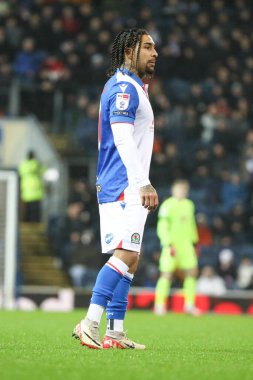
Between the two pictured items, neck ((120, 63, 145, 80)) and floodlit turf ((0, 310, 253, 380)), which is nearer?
floodlit turf ((0, 310, 253, 380))

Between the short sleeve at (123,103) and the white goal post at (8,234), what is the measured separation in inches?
376

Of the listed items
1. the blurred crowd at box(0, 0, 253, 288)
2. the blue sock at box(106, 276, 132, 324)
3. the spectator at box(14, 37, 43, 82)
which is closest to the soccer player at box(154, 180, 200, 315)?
the blurred crowd at box(0, 0, 253, 288)

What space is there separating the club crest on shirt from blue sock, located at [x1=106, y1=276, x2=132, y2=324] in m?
1.14

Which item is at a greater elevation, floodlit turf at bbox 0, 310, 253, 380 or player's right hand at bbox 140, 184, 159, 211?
player's right hand at bbox 140, 184, 159, 211

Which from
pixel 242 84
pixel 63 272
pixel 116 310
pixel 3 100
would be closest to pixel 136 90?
pixel 116 310

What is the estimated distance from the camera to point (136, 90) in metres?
6.61

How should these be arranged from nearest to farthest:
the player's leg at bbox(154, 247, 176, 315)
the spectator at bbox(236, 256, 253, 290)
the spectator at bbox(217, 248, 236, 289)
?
the player's leg at bbox(154, 247, 176, 315) < the spectator at bbox(236, 256, 253, 290) < the spectator at bbox(217, 248, 236, 289)

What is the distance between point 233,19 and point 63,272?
9149 millimetres

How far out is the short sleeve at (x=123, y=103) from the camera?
6504 millimetres

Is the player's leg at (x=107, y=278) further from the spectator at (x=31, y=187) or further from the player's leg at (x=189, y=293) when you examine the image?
the spectator at (x=31, y=187)

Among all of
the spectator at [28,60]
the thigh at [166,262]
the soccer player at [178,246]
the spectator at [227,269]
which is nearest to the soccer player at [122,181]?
the soccer player at [178,246]

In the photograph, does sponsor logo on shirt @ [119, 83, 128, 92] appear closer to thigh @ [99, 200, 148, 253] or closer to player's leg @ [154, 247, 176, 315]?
thigh @ [99, 200, 148, 253]

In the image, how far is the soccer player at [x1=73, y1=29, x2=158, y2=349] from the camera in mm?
6461

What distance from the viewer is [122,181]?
21.5 ft
